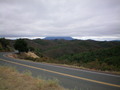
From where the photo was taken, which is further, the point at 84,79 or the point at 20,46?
the point at 20,46

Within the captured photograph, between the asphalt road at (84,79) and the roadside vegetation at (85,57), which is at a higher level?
the asphalt road at (84,79)

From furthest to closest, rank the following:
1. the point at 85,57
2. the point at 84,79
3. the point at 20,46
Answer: the point at 85,57
the point at 20,46
the point at 84,79

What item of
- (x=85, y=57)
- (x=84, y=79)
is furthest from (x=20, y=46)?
(x=84, y=79)

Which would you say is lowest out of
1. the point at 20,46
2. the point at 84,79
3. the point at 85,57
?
the point at 85,57

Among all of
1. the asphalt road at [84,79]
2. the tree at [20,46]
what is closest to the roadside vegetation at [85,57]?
the tree at [20,46]

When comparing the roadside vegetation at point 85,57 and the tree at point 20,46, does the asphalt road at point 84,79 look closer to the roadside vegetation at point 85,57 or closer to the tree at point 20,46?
the roadside vegetation at point 85,57

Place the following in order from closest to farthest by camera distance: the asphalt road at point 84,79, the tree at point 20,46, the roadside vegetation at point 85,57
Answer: the asphalt road at point 84,79 < the roadside vegetation at point 85,57 < the tree at point 20,46

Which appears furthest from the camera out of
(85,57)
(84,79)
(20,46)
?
(85,57)

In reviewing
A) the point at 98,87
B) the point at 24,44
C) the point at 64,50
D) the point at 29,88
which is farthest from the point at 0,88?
the point at 64,50

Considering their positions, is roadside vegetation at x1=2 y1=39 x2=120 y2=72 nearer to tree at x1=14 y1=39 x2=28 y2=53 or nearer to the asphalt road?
tree at x1=14 y1=39 x2=28 y2=53

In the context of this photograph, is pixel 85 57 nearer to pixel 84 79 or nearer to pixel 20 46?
pixel 20 46

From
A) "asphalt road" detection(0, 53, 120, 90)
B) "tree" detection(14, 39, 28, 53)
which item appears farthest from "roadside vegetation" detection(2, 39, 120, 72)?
"asphalt road" detection(0, 53, 120, 90)

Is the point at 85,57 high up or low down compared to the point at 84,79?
down

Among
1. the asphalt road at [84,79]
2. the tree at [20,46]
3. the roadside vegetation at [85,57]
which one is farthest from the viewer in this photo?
the tree at [20,46]
